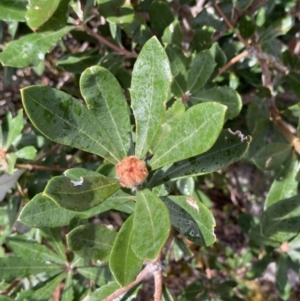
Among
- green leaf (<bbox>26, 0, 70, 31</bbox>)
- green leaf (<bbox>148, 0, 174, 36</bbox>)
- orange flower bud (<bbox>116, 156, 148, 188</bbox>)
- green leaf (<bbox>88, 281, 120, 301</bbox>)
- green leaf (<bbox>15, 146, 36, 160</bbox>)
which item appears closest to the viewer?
orange flower bud (<bbox>116, 156, 148, 188</bbox>)

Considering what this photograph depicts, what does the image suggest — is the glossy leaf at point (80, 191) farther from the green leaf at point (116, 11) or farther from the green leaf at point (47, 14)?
the green leaf at point (116, 11)

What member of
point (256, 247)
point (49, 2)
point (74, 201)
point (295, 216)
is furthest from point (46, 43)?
point (256, 247)

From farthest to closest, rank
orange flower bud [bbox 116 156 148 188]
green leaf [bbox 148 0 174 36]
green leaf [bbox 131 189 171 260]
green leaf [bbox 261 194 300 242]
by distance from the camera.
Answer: green leaf [bbox 148 0 174 36], green leaf [bbox 261 194 300 242], orange flower bud [bbox 116 156 148 188], green leaf [bbox 131 189 171 260]

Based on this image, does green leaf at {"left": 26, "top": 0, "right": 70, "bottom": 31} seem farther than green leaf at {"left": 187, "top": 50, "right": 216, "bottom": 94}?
No

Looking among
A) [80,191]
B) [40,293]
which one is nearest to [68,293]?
[40,293]

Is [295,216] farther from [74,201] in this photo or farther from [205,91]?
[74,201]

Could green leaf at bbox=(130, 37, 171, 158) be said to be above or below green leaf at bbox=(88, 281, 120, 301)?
above

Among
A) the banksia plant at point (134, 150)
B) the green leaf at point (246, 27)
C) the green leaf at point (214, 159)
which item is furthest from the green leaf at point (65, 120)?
the green leaf at point (246, 27)

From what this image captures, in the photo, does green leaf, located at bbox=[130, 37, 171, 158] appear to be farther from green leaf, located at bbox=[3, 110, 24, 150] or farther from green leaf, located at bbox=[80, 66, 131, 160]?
green leaf, located at bbox=[3, 110, 24, 150]

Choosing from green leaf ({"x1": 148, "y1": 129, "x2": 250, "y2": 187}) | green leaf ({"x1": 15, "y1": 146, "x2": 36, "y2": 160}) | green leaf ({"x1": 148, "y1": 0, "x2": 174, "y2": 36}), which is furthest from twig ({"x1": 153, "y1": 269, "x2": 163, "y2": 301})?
green leaf ({"x1": 148, "y1": 0, "x2": 174, "y2": 36})
